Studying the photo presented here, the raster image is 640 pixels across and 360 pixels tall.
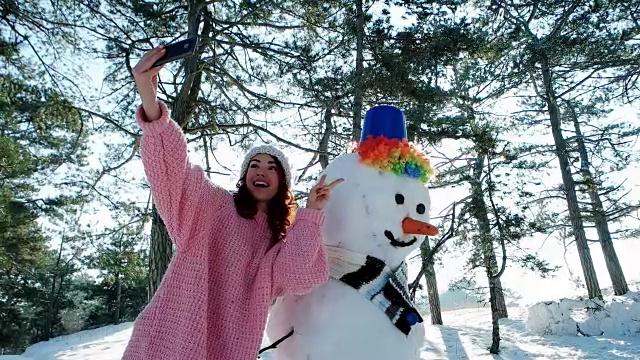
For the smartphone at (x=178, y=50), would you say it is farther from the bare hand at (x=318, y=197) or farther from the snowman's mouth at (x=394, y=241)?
the snowman's mouth at (x=394, y=241)

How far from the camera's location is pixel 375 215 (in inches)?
75.6

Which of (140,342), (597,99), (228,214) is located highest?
(597,99)

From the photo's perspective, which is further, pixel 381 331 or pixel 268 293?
pixel 381 331

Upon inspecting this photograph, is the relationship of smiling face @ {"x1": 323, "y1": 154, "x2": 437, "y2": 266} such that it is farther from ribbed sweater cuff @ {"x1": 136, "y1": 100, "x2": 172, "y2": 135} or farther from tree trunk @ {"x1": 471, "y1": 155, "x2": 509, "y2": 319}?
tree trunk @ {"x1": 471, "y1": 155, "x2": 509, "y2": 319}

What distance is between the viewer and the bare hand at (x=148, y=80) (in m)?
1.38

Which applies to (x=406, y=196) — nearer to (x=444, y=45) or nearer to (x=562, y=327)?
(x=444, y=45)

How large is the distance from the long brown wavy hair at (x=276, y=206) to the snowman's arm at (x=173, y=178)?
139mm

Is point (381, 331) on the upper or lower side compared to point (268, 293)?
lower

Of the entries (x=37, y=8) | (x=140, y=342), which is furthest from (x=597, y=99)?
(x=140, y=342)

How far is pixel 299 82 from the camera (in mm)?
5117

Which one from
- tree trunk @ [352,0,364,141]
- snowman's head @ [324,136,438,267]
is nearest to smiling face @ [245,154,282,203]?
snowman's head @ [324,136,438,267]

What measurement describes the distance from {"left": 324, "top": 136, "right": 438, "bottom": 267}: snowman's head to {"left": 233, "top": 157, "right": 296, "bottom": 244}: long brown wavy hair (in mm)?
238

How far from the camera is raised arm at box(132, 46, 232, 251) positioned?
1401 mm

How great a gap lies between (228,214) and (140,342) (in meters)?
0.49
